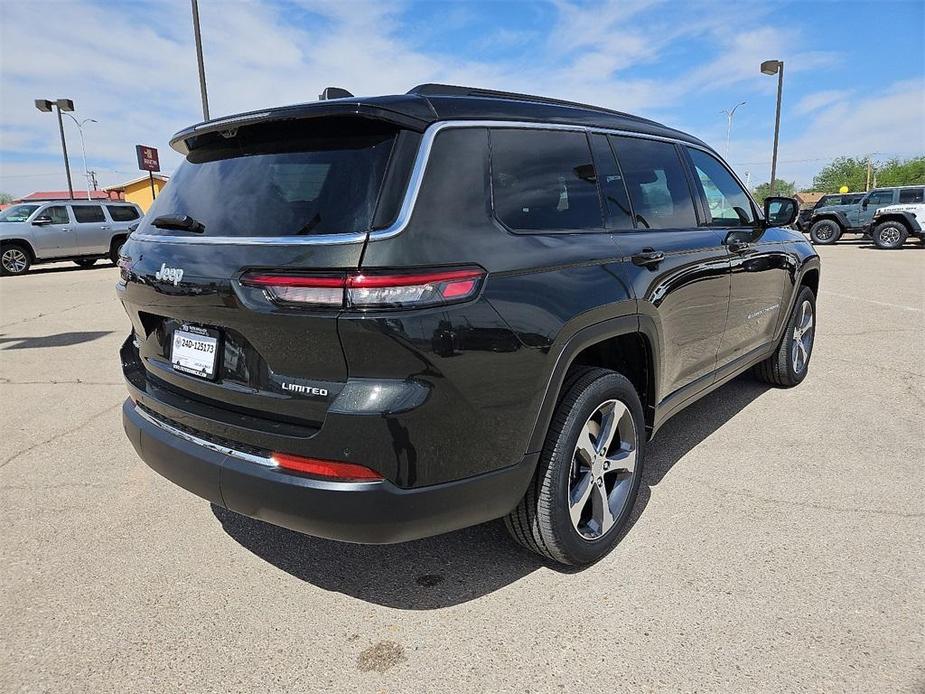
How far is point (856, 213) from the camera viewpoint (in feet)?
72.8

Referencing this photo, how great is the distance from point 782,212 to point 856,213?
2169 centimetres

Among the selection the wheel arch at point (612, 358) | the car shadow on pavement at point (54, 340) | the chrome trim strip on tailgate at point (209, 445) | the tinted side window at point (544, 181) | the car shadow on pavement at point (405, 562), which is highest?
the tinted side window at point (544, 181)

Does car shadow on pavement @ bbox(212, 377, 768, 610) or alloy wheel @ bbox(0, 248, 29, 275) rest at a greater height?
alloy wheel @ bbox(0, 248, 29, 275)

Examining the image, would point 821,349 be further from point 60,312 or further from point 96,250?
point 96,250

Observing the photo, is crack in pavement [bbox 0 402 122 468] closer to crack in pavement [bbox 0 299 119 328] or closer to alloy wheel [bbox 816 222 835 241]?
crack in pavement [bbox 0 299 119 328]

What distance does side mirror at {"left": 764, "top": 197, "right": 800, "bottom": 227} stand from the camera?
14.0 ft

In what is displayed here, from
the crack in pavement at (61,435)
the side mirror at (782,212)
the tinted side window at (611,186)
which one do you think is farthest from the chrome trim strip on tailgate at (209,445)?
the side mirror at (782,212)

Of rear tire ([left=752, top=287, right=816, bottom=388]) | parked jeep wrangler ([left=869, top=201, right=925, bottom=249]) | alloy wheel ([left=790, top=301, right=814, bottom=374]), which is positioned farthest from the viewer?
parked jeep wrangler ([left=869, top=201, right=925, bottom=249])

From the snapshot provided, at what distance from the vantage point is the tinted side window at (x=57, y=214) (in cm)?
1634

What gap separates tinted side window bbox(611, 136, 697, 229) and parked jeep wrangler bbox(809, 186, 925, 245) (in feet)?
64.7

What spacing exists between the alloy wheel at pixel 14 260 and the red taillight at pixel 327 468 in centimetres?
1783

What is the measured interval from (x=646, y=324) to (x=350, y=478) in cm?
152

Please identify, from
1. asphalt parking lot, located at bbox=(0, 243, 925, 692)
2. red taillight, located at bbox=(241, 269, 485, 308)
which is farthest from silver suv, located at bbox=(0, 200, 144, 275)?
red taillight, located at bbox=(241, 269, 485, 308)

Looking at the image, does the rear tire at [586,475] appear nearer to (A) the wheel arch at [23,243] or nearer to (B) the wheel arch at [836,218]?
(A) the wheel arch at [23,243]
